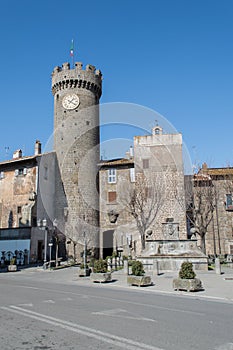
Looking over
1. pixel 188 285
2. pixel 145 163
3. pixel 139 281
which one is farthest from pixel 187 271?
pixel 145 163

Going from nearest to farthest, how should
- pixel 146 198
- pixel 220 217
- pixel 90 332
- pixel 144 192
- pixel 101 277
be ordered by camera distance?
pixel 90 332 < pixel 101 277 < pixel 146 198 < pixel 144 192 < pixel 220 217

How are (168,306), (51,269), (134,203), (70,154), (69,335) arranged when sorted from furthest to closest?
(70,154) < (134,203) < (51,269) < (168,306) < (69,335)

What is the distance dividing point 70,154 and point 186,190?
517 inches

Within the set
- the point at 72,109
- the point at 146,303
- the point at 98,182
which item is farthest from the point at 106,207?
the point at 146,303

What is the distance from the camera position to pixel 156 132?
37.4 m

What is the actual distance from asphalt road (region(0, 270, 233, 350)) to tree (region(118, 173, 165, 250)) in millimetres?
22843

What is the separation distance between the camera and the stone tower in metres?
35.7

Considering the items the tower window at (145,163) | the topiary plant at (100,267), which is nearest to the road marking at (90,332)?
the topiary plant at (100,267)

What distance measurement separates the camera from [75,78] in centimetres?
3819

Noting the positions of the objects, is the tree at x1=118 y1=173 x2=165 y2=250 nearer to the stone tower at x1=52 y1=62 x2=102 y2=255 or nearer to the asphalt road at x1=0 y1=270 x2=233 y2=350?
the stone tower at x1=52 y1=62 x2=102 y2=255

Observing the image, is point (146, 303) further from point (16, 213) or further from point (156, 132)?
point (156, 132)

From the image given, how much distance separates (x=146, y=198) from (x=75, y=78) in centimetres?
1611

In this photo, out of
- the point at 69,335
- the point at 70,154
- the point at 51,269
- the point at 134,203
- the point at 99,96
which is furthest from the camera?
the point at 99,96

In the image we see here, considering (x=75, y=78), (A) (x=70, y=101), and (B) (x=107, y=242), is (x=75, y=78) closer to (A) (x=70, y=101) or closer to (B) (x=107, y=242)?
(A) (x=70, y=101)
